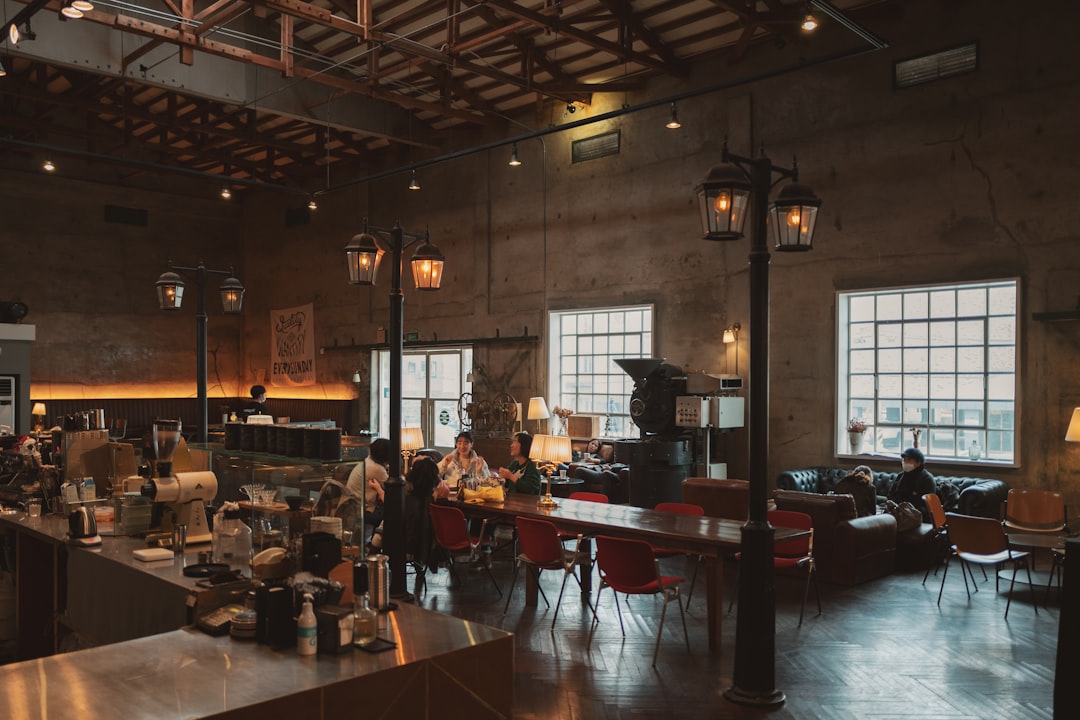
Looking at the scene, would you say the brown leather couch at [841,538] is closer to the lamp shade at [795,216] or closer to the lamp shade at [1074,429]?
the lamp shade at [1074,429]

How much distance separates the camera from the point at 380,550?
712cm

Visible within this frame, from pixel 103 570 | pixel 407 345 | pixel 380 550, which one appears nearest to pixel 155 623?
pixel 103 570

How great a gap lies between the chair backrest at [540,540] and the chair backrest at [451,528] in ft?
2.91

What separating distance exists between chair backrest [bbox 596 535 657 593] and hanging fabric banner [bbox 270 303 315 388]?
1351 cm

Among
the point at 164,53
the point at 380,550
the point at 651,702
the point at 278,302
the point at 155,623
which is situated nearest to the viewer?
the point at 155,623

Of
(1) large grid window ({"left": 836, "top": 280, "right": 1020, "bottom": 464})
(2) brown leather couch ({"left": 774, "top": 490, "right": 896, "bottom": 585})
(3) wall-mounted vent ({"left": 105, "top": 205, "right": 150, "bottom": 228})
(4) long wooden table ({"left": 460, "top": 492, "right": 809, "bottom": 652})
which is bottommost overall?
(2) brown leather couch ({"left": 774, "top": 490, "right": 896, "bottom": 585})

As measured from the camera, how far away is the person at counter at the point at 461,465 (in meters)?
7.92

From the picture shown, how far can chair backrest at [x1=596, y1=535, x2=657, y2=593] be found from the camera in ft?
18.0

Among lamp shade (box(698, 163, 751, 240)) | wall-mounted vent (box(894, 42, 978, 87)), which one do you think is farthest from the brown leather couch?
wall-mounted vent (box(894, 42, 978, 87))

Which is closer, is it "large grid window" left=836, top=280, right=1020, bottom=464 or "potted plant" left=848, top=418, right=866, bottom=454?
"large grid window" left=836, top=280, right=1020, bottom=464

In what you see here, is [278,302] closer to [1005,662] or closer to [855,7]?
[855,7]

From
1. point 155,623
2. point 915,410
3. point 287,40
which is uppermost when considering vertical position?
point 287,40

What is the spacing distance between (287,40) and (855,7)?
6771mm

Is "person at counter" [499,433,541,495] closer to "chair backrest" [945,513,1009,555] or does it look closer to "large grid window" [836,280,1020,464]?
"chair backrest" [945,513,1009,555]
